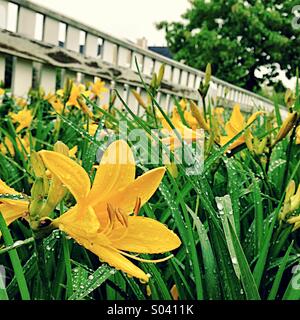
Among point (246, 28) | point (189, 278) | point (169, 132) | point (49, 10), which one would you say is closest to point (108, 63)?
point (49, 10)

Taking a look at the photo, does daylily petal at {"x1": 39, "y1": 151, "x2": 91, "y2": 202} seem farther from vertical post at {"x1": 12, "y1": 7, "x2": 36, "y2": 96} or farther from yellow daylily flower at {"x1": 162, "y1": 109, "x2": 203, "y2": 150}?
vertical post at {"x1": 12, "y1": 7, "x2": 36, "y2": 96}

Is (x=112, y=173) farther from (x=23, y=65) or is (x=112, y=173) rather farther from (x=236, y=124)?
(x=23, y=65)

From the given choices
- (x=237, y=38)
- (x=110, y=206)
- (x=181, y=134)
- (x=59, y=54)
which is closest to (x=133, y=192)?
(x=110, y=206)

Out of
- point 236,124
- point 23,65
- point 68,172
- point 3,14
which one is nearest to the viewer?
point 68,172

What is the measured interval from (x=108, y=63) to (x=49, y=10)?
1.52ft

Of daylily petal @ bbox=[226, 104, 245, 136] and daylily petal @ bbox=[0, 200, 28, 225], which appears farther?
daylily petal @ bbox=[226, 104, 245, 136]

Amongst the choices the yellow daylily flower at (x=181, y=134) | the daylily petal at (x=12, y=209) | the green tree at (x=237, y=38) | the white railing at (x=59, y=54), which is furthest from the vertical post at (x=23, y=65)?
the green tree at (x=237, y=38)

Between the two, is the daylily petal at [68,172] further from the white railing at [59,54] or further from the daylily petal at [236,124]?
the white railing at [59,54]

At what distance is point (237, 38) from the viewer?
1436 centimetres

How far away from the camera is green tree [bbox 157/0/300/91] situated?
13766 mm

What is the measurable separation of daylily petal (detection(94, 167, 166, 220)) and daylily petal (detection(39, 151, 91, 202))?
2 centimetres

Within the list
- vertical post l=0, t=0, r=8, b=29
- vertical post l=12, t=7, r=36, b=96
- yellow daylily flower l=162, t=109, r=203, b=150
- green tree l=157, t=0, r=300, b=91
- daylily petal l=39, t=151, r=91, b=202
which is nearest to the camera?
daylily petal l=39, t=151, r=91, b=202

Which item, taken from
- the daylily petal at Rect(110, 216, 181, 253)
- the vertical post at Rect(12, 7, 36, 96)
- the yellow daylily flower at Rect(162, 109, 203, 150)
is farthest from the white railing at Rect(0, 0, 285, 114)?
the daylily petal at Rect(110, 216, 181, 253)

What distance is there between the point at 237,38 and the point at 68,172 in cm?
1477
